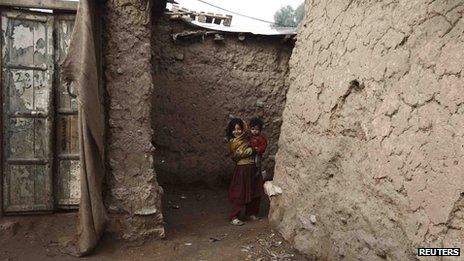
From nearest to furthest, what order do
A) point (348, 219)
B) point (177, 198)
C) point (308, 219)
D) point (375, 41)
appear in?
1. point (375, 41)
2. point (348, 219)
3. point (308, 219)
4. point (177, 198)

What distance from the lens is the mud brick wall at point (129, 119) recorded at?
3.78 m

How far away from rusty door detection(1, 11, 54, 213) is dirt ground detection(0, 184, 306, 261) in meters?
0.21

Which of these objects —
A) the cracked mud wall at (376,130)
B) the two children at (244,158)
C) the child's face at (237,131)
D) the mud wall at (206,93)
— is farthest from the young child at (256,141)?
the mud wall at (206,93)

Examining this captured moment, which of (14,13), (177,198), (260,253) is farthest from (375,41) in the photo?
(177,198)

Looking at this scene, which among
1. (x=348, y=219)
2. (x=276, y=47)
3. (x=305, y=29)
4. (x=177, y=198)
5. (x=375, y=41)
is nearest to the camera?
(x=375, y=41)

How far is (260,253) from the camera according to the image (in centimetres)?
364

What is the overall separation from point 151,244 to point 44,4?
2444mm

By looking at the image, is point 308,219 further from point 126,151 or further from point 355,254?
point 126,151

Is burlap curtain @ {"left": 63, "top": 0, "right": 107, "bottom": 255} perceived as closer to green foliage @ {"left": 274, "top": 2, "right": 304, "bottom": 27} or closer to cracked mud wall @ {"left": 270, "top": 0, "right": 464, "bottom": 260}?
cracked mud wall @ {"left": 270, "top": 0, "right": 464, "bottom": 260}

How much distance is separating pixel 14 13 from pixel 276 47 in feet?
11.3

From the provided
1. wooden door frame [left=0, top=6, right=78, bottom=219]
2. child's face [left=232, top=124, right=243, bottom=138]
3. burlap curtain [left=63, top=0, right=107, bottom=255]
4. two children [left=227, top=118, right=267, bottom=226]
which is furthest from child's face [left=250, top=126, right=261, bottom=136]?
wooden door frame [left=0, top=6, right=78, bottom=219]

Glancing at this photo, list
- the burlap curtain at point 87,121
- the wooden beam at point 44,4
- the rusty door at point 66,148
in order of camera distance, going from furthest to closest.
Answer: the rusty door at point 66,148 < the wooden beam at point 44,4 < the burlap curtain at point 87,121

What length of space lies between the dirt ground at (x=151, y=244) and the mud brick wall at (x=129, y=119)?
203 millimetres

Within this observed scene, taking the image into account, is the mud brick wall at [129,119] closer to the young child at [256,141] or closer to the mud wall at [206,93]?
the young child at [256,141]
